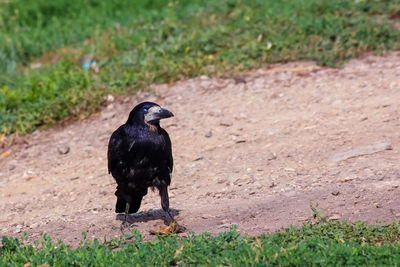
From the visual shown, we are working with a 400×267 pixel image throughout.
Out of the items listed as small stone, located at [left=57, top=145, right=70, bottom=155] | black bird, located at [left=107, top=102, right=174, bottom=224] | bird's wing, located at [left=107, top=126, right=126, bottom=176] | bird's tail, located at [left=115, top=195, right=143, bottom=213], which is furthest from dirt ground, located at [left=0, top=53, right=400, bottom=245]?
bird's wing, located at [left=107, top=126, right=126, bottom=176]

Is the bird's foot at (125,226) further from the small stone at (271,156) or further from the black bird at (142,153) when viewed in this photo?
the small stone at (271,156)

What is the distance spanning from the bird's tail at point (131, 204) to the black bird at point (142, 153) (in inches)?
4.0

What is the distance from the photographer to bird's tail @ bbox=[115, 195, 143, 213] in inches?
251

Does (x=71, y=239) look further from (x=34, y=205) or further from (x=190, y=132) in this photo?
(x=190, y=132)

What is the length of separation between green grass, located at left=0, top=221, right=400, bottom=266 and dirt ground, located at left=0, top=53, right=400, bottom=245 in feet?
1.18

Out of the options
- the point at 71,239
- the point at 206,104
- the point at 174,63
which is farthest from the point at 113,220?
the point at 174,63

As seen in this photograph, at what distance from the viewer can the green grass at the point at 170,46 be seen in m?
9.64

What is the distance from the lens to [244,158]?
767cm

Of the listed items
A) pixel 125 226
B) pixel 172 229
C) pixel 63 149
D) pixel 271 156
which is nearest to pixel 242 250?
pixel 172 229

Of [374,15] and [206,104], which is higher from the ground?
[374,15]

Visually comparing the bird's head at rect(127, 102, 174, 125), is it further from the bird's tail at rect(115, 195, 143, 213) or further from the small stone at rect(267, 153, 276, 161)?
the small stone at rect(267, 153, 276, 161)

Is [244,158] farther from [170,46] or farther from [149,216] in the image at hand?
[170,46]

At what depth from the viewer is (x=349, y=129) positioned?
7.86m

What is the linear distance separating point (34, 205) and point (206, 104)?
2859 millimetres
